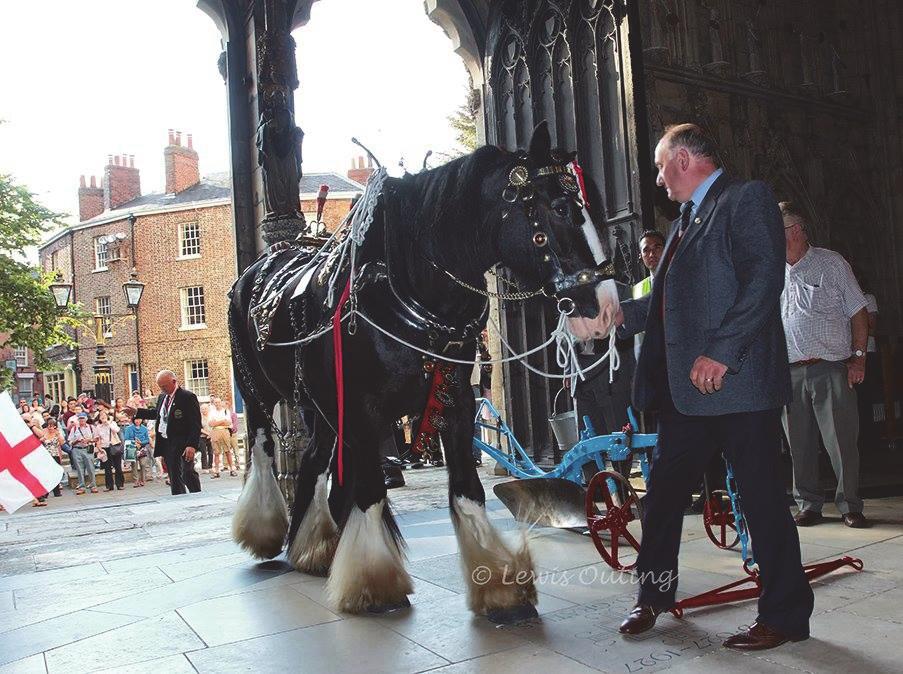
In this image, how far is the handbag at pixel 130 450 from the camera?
50.4 ft

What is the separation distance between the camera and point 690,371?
2.71m

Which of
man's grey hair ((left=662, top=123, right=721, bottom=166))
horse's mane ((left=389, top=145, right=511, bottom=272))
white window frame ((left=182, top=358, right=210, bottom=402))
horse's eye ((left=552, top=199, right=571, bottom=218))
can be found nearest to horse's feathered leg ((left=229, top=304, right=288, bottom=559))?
horse's mane ((left=389, top=145, right=511, bottom=272))

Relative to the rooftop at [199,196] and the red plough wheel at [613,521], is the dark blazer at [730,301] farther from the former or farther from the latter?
the rooftop at [199,196]

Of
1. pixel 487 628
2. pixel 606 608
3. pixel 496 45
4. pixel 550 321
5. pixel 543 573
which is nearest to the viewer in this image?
pixel 487 628

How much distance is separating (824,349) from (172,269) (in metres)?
30.3

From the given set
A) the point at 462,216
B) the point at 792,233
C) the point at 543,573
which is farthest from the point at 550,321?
the point at 462,216

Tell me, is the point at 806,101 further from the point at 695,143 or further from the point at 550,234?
the point at 550,234

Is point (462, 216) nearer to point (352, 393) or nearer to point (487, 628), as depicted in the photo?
point (352, 393)

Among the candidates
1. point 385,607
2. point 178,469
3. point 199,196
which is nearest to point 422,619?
point 385,607

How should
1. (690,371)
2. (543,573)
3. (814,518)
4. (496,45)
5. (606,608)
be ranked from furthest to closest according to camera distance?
(496,45)
(814,518)
(543,573)
(606,608)
(690,371)

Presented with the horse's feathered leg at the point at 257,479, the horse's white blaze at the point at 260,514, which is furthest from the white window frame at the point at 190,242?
the horse's white blaze at the point at 260,514

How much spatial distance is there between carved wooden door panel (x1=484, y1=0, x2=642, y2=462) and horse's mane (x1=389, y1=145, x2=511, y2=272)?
2982 millimetres

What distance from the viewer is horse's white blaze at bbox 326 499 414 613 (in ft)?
10.4

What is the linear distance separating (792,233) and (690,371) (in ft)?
8.24
